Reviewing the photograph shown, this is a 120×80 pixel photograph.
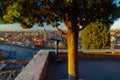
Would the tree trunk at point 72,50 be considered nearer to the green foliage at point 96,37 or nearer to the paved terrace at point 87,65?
the paved terrace at point 87,65

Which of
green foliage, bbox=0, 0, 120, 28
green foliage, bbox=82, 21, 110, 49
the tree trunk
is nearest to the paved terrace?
the tree trunk

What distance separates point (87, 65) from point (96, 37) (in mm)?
2778

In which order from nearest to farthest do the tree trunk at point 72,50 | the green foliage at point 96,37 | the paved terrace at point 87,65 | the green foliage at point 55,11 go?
the green foliage at point 55,11, the tree trunk at point 72,50, the paved terrace at point 87,65, the green foliage at point 96,37

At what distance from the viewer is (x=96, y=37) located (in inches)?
489

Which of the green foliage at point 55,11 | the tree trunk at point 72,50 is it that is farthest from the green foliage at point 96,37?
the green foliage at point 55,11

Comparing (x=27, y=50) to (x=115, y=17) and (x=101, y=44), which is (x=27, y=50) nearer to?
(x=101, y=44)

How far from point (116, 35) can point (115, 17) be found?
378 inches

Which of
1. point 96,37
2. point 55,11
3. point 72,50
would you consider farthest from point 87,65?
point 55,11

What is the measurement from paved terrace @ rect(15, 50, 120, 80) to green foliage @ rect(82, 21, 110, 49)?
2.83 feet

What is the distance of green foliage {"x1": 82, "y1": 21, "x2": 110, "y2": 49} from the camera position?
12.3 meters

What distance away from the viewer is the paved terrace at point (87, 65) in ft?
23.8

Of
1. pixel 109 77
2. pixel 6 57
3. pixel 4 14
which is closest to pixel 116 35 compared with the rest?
pixel 6 57

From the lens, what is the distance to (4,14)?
16.6 ft

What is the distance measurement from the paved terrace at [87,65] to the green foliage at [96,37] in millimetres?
A: 864
